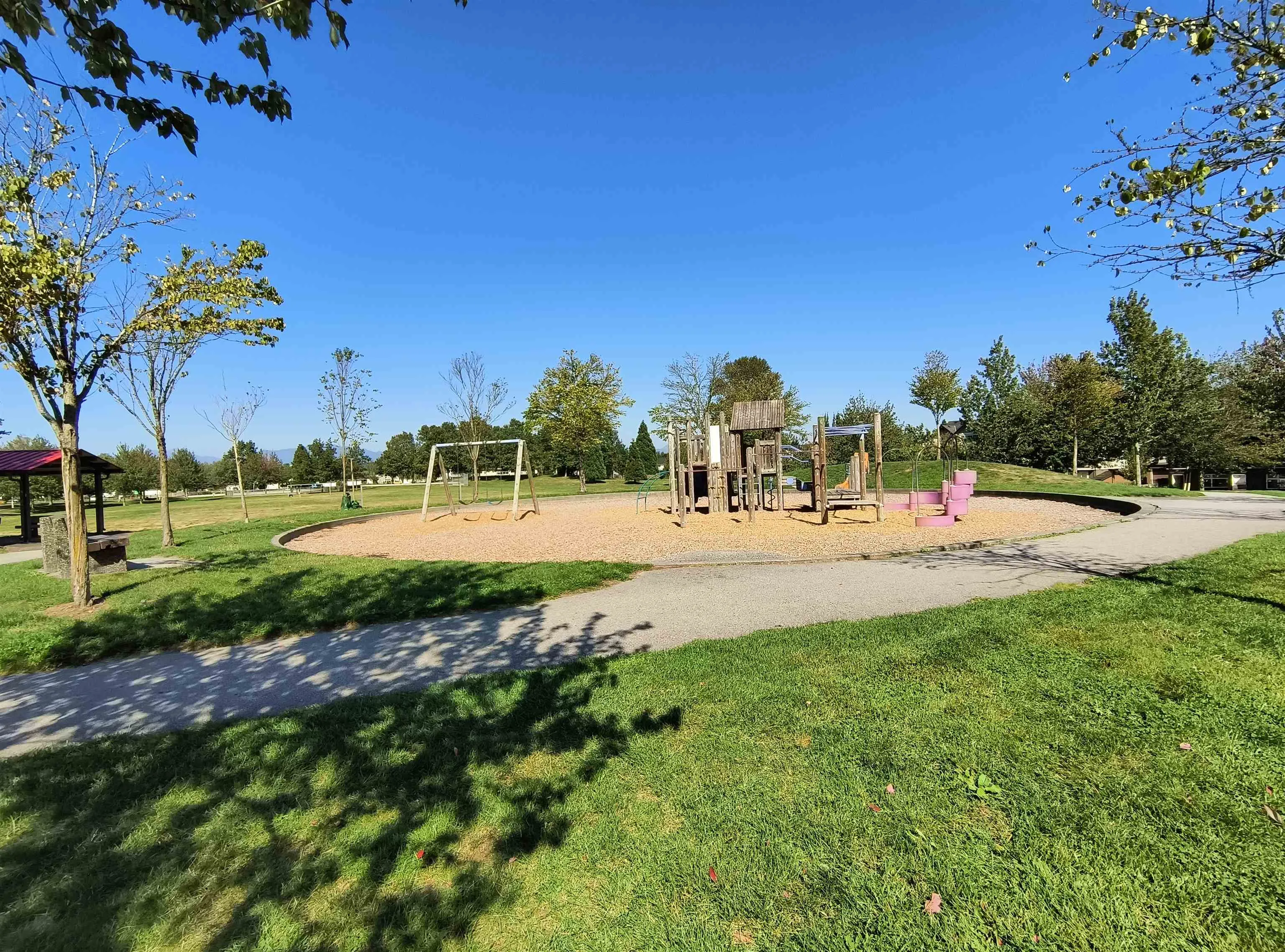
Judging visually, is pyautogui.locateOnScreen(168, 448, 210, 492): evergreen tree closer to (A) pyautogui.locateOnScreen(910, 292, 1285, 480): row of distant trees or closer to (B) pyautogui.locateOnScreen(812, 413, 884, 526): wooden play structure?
(B) pyautogui.locateOnScreen(812, 413, 884, 526): wooden play structure

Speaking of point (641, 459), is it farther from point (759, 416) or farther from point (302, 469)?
point (302, 469)

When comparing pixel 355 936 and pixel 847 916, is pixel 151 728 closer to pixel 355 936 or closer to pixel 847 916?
pixel 355 936

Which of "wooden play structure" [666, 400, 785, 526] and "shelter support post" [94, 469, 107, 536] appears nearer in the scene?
"shelter support post" [94, 469, 107, 536]

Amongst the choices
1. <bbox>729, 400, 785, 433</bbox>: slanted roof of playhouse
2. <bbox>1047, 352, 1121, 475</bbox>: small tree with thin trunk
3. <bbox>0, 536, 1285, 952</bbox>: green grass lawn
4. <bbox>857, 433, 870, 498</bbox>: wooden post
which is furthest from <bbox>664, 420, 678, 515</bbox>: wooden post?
<bbox>1047, 352, 1121, 475</bbox>: small tree with thin trunk

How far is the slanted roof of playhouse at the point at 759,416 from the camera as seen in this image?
17766 millimetres

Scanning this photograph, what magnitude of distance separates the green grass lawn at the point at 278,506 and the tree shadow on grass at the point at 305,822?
17526mm

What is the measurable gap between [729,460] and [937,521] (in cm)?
655

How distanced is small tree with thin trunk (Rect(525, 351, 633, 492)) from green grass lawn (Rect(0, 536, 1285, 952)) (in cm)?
3556

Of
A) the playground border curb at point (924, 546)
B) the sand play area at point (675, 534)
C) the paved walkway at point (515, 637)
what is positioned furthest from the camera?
the sand play area at point (675, 534)

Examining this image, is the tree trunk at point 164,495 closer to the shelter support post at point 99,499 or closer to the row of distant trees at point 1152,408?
the shelter support post at point 99,499

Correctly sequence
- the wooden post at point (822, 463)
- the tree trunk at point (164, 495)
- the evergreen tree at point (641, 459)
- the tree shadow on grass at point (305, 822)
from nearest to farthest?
the tree shadow on grass at point (305, 822) → the tree trunk at point (164, 495) → the wooden post at point (822, 463) → the evergreen tree at point (641, 459)

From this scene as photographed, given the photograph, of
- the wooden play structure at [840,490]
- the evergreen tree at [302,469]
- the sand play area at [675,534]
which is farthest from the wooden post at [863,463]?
the evergreen tree at [302,469]

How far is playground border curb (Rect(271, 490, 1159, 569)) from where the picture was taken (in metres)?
9.52

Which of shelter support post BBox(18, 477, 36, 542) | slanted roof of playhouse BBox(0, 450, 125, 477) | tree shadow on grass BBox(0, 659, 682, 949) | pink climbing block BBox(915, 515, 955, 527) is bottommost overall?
tree shadow on grass BBox(0, 659, 682, 949)
